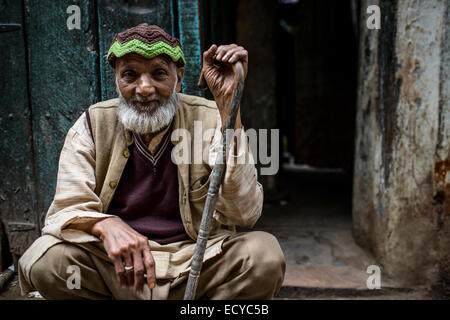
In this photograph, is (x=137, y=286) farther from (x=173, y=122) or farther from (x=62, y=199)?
(x=173, y=122)

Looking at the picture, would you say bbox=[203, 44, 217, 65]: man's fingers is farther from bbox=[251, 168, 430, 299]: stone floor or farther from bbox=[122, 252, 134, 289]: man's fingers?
bbox=[251, 168, 430, 299]: stone floor

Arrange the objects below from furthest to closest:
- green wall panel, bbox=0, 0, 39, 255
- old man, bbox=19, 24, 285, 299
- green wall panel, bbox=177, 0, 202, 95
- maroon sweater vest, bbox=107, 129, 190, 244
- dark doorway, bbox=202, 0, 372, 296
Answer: dark doorway, bbox=202, 0, 372, 296 < green wall panel, bbox=0, 0, 39, 255 < green wall panel, bbox=177, 0, 202, 95 < maroon sweater vest, bbox=107, 129, 190, 244 < old man, bbox=19, 24, 285, 299

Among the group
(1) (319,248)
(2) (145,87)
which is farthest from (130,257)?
(1) (319,248)

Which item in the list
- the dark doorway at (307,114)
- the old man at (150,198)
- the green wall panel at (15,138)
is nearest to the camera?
the old man at (150,198)

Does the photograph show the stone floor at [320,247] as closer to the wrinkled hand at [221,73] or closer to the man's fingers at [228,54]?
the wrinkled hand at [221,73]

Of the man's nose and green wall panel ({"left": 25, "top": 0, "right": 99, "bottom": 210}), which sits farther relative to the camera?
green wall panel ({"left": 25, "top": 0, "right": 99, "bottom": 210})

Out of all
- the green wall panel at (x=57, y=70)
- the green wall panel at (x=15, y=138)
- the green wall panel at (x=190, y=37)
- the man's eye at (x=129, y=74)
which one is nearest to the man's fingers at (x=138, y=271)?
the man's eye at (x=129, y=74)

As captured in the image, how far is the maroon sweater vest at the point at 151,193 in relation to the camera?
1.78m

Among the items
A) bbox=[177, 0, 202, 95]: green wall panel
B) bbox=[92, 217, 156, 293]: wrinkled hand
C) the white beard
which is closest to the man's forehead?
the white beard

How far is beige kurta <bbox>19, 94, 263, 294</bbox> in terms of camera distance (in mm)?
1567

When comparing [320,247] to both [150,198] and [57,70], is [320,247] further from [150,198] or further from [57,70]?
[57,70]

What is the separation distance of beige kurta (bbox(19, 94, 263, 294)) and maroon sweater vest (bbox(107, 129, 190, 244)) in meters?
0.05

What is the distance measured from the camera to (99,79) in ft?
7.88

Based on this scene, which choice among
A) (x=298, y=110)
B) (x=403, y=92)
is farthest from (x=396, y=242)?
(x=298, y=110)
